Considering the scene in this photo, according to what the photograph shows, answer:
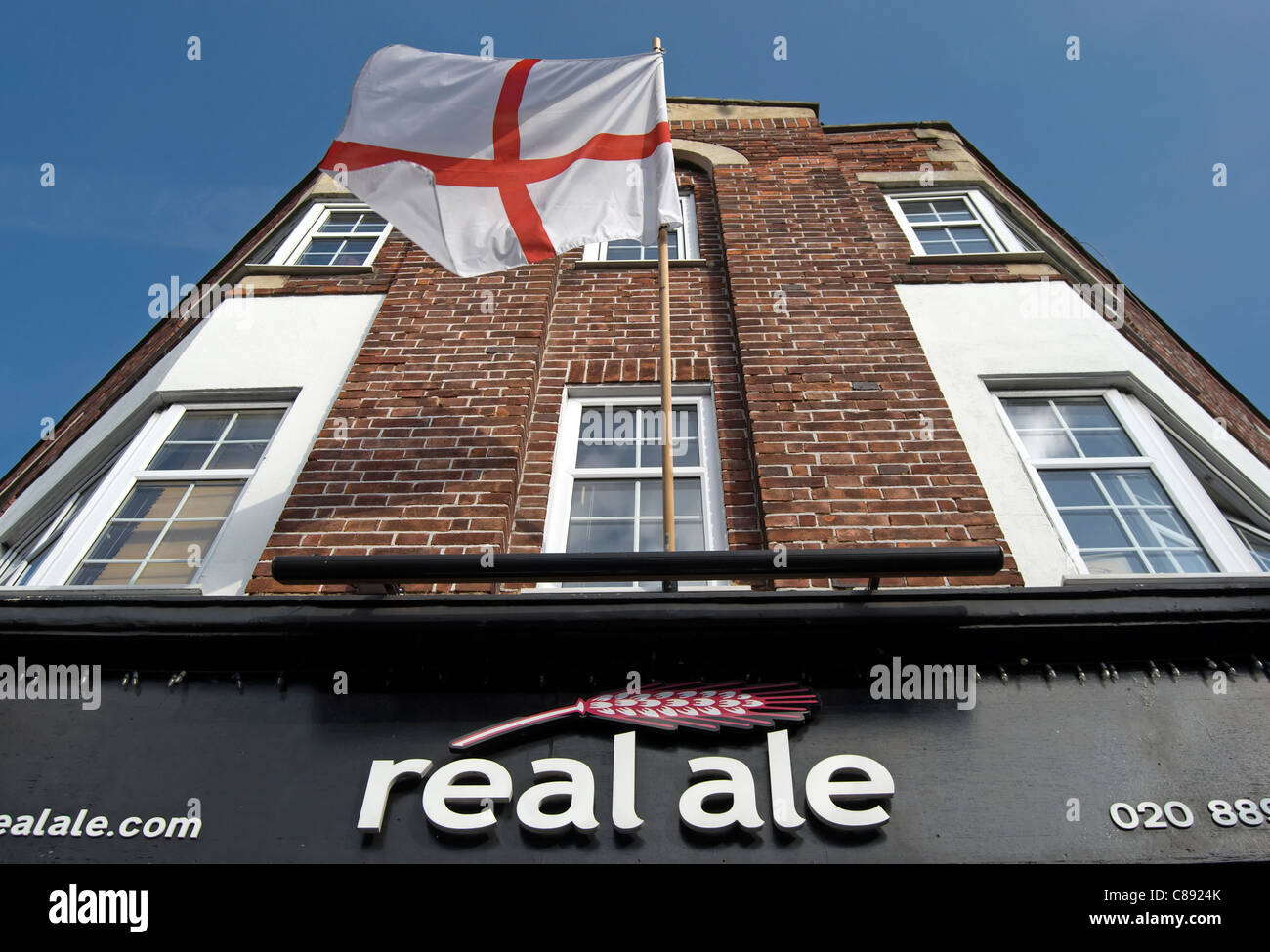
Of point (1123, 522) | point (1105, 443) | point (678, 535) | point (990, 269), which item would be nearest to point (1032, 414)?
point (1105, 443)

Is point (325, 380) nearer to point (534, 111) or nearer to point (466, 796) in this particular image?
point (534, 111)

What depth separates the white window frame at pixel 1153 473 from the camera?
5766mm

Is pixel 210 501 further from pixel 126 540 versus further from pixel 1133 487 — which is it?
pixel 1133 487

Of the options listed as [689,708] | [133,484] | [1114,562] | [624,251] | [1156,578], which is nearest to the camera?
[689,708]

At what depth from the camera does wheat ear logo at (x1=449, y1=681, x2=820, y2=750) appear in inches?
181

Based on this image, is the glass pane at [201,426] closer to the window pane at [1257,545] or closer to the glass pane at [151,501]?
the glass pane at [151,501]

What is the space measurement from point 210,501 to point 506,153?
3517 millimetres

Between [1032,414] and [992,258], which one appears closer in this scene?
[1032,414]

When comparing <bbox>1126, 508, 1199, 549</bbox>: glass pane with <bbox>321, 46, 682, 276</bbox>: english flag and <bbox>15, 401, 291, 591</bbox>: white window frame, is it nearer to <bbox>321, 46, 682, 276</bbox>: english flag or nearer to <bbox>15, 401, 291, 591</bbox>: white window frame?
<bbox>321, 46, 682, 276</bbox>: english flag

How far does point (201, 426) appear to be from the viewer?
24.3 feet

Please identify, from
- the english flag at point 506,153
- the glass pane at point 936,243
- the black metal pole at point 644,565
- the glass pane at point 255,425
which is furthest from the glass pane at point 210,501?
the glass pane at point 936,243

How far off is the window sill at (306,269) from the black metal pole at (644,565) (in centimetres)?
472

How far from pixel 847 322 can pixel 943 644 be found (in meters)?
3.57
